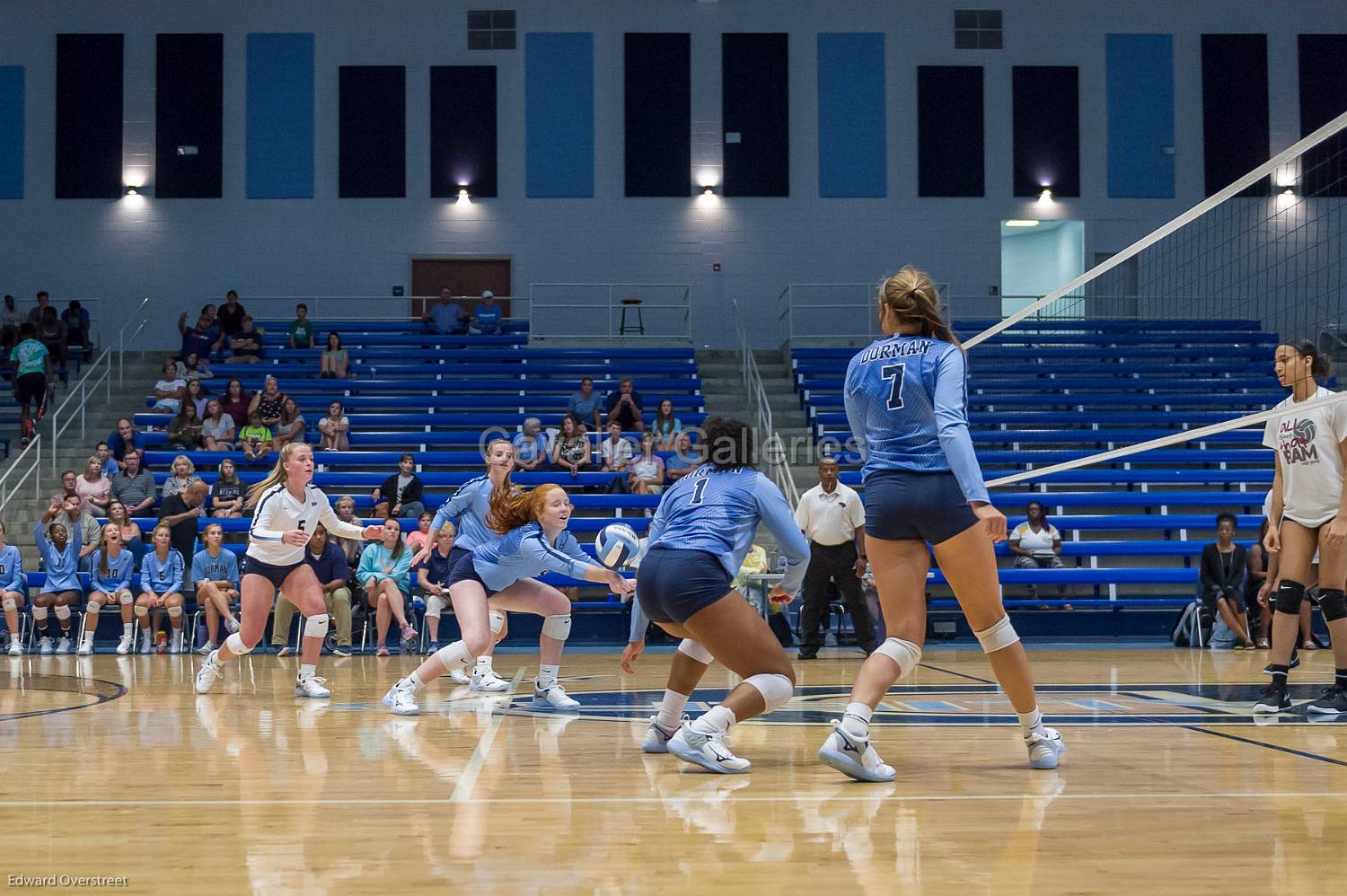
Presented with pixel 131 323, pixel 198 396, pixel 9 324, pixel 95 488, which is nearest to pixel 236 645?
pixel 95 488

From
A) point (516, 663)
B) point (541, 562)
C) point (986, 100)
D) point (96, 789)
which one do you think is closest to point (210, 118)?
point (986, 100)

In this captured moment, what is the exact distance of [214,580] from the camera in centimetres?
1340

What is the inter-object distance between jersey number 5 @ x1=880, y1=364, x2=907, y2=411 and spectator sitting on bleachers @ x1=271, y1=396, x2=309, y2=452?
13.3m

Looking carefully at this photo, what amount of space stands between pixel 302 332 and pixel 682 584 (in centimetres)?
1658

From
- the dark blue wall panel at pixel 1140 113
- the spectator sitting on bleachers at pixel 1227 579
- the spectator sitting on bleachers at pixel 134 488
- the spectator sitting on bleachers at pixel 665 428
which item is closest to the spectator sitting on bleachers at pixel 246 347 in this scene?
the spectator sitting on bleachers at pixel 134 488

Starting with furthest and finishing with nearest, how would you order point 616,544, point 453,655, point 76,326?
point 76,326 < point 453,655 < point 616,544

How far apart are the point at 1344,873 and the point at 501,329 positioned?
19.3 metres

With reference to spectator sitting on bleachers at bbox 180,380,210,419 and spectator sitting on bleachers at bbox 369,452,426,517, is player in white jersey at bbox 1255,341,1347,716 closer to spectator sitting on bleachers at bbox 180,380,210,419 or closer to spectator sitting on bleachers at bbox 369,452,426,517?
spectator sitting on bleachers at bbox 369,452,426,517

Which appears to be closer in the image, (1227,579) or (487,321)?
(1227,579)

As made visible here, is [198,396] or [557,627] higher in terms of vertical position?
[198,396]

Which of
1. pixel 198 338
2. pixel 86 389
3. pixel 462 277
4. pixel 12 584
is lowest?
pixel 12 584

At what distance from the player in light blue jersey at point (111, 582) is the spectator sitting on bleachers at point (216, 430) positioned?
3.27 meters

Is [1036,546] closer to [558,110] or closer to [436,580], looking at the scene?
[436,580]

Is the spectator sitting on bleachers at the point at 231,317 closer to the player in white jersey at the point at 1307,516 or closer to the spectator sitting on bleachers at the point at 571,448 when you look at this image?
the spectator sitting on bleachers at the point at 571,448
